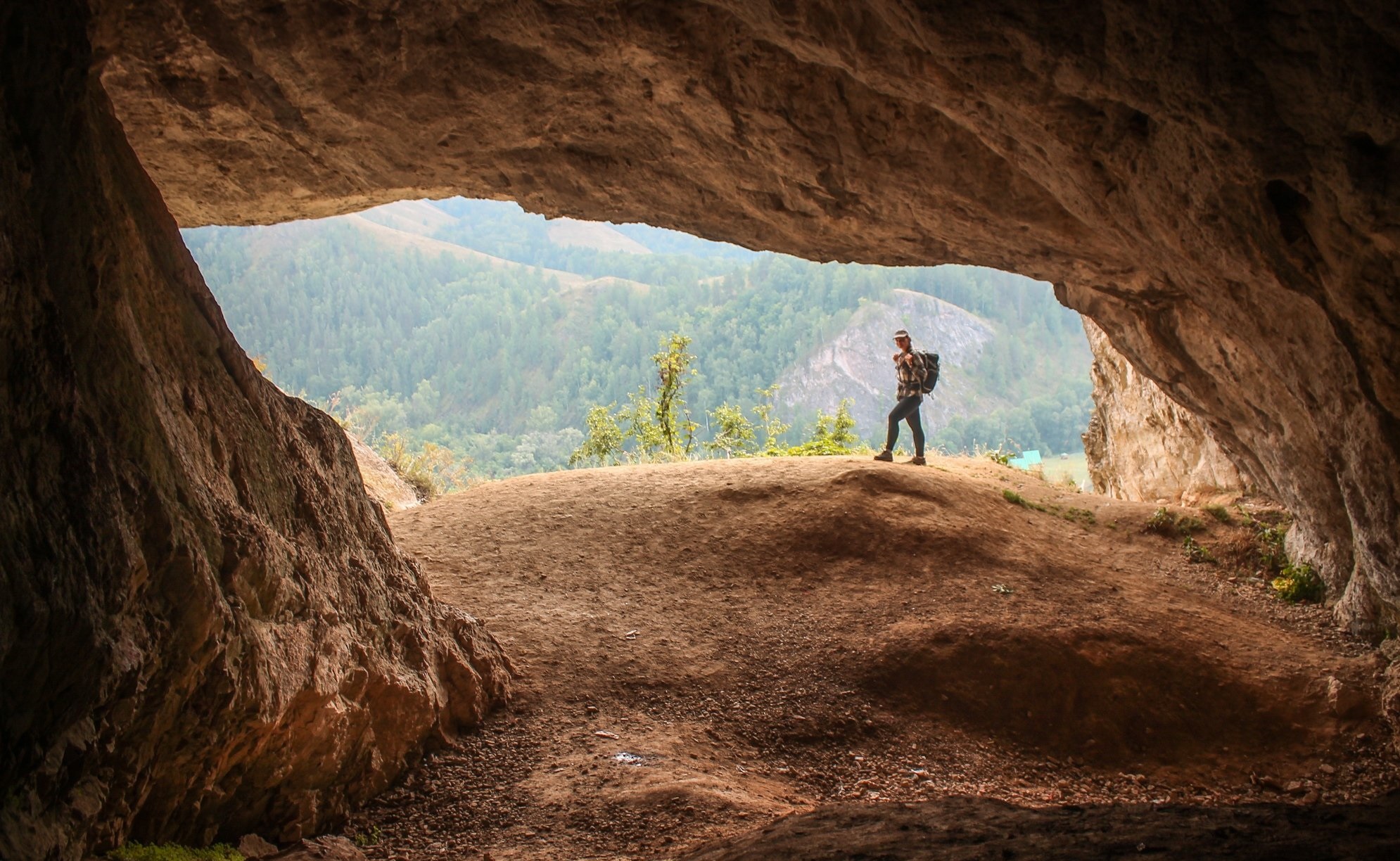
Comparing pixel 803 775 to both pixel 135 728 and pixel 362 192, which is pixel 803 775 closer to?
pixel 135 728

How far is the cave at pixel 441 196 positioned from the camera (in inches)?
119

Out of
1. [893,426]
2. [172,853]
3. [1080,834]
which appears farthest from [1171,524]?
[172,853]

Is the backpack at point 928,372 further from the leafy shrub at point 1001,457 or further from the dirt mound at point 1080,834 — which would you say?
the dirt mound at point 1080,834

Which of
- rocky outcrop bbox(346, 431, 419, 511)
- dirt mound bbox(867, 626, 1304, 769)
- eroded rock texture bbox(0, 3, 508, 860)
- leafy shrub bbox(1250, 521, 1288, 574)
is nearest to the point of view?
eroded rock texture bbox(0, 3, 508, 860)

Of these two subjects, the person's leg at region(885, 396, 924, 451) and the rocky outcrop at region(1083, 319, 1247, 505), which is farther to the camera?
the person's leg at region(885, 396, 924, 451)

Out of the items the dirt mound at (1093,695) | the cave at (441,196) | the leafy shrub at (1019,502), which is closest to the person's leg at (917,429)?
the leafy shrub at (1019,502)

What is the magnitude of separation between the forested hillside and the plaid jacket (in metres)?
37.9

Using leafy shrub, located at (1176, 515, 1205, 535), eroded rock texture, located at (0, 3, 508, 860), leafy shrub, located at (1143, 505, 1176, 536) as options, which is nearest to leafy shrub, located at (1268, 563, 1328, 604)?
leafy shrub, located at (1176, 515, 1205, 535)

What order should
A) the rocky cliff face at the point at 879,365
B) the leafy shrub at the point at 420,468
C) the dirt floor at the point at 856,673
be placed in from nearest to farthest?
the dirt floor at the point at 856,673, the leafy shrub at the point at 420,468, the rocky cliff face at the point at 879,365

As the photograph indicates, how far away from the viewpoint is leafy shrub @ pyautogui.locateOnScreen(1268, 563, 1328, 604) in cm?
715

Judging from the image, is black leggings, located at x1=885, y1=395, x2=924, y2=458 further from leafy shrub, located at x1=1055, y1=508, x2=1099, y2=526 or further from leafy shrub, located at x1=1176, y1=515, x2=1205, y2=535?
leafy shrub, located at x1=1176, y1=515, x2=1205, y2=535

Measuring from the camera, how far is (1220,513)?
28.2 feet

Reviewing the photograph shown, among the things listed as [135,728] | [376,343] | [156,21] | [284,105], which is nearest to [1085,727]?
[135,728]

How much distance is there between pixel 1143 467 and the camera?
11461 mm
